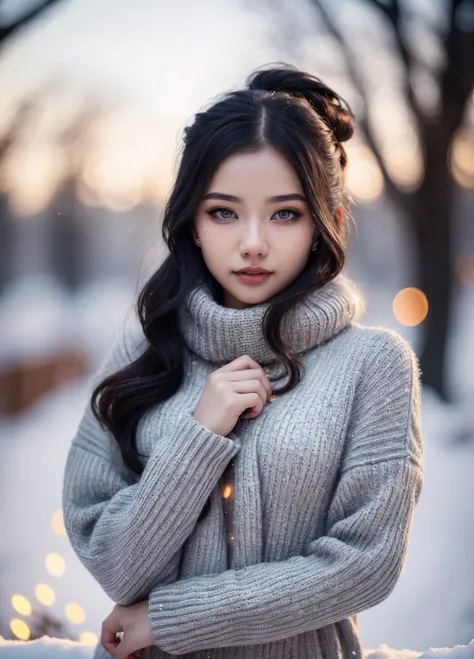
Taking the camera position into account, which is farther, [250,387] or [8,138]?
[8,138]

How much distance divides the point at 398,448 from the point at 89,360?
330 cm

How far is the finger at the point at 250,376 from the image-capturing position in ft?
4.21

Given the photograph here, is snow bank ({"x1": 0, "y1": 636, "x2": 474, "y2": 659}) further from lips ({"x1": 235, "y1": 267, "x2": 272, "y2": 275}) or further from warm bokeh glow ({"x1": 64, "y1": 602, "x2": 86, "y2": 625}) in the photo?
lips ({"x1": 235, "y1": 267, "x2": 272, "y2": 275})

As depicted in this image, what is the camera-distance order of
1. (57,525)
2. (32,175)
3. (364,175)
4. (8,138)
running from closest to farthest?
(57,525)
(8,138)
(364,175)
(32,175)

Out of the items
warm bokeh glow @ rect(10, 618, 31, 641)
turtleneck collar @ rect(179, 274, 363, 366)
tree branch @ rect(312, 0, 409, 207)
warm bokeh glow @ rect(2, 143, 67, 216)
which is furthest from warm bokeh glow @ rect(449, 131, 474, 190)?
warm bokeh glow @ rect(10, 618, 31, 641)

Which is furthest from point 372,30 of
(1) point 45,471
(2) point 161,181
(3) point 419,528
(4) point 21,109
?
(1) point 45,471

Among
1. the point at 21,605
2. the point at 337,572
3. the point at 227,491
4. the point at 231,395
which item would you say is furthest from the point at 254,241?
the point at 21,605

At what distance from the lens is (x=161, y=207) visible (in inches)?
119

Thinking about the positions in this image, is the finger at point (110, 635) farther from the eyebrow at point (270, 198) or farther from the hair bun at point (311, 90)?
the hair bun at point (311, 90)

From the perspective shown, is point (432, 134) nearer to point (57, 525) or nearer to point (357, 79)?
point (357, 79)

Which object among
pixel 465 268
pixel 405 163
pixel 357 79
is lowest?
pixel 465 268

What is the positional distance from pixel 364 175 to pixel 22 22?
1.81 meters

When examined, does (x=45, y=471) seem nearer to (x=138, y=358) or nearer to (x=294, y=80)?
(x=138, y=358)

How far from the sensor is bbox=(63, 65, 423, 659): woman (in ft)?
3.90
